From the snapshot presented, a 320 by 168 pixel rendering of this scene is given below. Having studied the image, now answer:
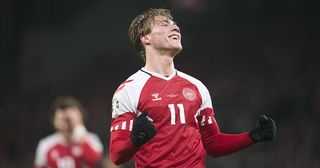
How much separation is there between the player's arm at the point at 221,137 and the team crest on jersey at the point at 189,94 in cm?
15

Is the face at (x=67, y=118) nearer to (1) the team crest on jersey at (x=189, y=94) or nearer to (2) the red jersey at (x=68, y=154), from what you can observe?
(2) the red jersey at (x=68, y=154)

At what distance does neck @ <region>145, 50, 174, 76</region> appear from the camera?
339 centimetres

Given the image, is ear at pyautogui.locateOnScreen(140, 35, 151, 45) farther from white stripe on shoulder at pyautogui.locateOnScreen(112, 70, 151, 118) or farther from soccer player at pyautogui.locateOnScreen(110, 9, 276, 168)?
white stripe on shoulder at pyautogui.locateOnScreen(112, 70, 151, 118)

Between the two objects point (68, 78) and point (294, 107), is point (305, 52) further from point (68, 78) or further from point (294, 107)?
point (68, 78)

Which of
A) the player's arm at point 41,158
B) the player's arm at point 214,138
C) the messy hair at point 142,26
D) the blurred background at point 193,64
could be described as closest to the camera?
the player's arm at point 214,138

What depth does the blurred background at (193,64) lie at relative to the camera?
8547mm

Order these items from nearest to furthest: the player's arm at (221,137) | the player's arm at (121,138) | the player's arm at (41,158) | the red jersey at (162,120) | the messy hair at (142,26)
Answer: the player's arm at (121,138)
the red jersey at (162,120)
the player's arm at (221,137)
the messy hair at (142,26)
the player's arm at (41,158)

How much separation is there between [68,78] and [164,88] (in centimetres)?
847

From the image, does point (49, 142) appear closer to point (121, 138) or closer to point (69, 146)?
point (69, 146)

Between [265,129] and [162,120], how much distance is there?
579 mm

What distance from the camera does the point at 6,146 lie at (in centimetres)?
1043

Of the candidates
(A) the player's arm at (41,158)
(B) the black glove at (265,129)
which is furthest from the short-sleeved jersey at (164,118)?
(A) the player's arm at (41,158)

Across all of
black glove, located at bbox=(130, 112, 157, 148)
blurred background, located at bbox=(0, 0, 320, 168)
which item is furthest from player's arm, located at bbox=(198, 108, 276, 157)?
blurred background, located at bbox=(0, 0, 320, 168)

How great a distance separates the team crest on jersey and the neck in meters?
0.17
